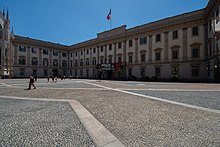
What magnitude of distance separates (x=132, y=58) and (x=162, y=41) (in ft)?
30.3

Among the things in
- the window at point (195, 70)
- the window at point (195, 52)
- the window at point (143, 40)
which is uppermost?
the window at point (143, 40)

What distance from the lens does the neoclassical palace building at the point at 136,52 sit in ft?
82.5

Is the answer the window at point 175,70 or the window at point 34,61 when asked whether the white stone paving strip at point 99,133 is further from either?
the window at point 34,61

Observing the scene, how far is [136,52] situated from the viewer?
35125 mm

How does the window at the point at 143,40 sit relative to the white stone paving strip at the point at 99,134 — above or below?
above

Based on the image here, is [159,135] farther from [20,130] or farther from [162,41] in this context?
[162,41]

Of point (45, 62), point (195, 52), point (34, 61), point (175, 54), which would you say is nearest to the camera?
point (195, 52)

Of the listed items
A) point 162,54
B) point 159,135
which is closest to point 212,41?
point 162,54

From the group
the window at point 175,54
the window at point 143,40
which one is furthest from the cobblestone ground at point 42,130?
the window at point 143,40

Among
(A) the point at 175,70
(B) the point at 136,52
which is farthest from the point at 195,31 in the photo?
(B) the point at 136,52

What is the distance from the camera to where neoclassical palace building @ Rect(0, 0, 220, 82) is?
25.2m

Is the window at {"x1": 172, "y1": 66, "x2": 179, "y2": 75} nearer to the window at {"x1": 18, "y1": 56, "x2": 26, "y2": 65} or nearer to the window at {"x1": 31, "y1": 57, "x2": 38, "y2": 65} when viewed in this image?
the window at {"x1": 31, "y1": 57, "x2": 38, "y2": 65}

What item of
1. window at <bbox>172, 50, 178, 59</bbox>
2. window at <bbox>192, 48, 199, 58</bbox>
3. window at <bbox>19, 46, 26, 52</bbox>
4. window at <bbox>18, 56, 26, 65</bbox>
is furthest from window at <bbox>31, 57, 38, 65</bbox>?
window at <bbox>192, 48, 199, 58</bbox>

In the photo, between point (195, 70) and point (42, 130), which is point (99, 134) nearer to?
point (42, 130)
